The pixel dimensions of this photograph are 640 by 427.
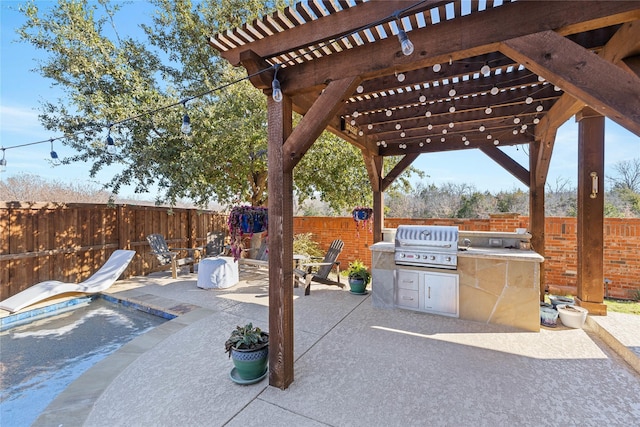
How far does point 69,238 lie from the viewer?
17.7 feet

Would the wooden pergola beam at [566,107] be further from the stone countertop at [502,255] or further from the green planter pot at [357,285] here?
the green planter pot at [357,285]

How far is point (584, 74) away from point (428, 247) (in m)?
2.82

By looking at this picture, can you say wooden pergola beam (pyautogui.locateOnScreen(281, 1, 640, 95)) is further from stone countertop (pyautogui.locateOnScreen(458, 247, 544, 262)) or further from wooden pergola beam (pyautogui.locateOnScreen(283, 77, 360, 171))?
stone countertop (pyautogui.locateOnScreen(458, 247, 544, 262))

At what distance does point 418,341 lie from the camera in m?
3.19

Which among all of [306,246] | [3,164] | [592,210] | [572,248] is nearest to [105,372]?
[3,164]

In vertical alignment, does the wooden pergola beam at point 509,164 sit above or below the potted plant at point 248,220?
above

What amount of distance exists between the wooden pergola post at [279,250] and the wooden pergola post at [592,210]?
3966mm

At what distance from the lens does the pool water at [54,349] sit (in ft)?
7.94

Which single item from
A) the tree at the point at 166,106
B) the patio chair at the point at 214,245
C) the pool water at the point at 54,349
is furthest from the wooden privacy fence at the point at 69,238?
the pool water at the point at 54,349

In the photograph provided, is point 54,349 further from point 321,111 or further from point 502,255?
point 502,255

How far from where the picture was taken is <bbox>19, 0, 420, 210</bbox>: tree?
5.03 meters

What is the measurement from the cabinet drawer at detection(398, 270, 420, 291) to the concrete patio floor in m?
0.50

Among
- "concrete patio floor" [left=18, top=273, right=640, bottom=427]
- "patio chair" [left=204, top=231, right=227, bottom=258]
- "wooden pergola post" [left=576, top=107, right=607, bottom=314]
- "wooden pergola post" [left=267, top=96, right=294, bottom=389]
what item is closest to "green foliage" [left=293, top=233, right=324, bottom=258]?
"patio chair" [left=204, top=231, right=227, bottom=258]

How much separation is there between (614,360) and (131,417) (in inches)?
170
